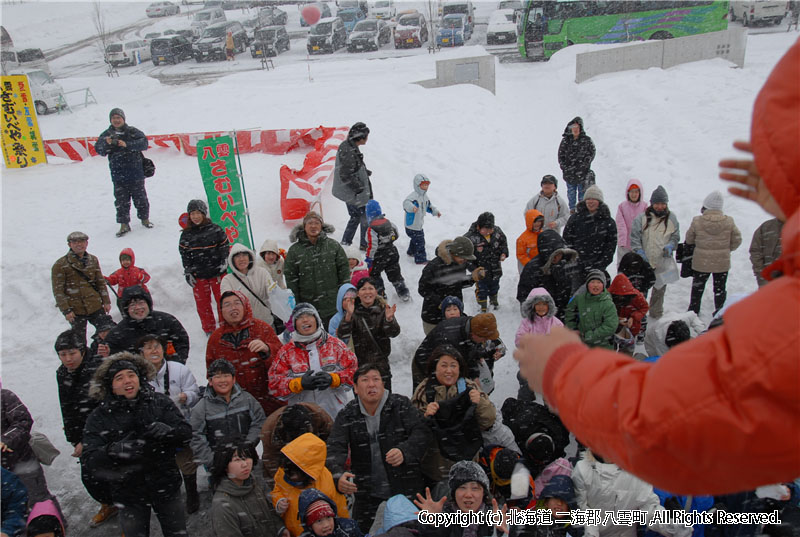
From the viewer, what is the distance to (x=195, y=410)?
480 centimetres

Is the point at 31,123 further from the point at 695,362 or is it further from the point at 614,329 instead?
the point at 695,362

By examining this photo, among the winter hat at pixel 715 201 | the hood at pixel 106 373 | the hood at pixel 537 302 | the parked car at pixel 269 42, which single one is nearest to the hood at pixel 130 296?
the hood at pixel 106 373

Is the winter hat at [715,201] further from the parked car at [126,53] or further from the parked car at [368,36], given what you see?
the parked car at [126,53]

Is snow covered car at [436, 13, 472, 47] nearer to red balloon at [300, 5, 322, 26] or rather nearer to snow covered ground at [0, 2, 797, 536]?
snow covered ground at [0, 2, 797, 536]

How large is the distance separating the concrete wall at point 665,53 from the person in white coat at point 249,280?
55.4 ft

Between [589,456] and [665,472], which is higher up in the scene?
[665,472]

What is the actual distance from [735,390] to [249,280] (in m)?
6.07

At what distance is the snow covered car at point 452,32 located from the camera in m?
30.6

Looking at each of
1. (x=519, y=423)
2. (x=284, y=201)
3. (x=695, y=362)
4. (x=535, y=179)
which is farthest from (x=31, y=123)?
(x=695, y=362)

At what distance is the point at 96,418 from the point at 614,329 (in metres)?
4.91

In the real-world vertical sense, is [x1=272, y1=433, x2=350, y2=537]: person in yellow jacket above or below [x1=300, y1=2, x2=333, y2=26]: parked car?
below

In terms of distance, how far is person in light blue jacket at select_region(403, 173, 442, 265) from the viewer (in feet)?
28.9

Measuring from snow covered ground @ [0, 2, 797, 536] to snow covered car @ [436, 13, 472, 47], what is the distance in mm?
7596

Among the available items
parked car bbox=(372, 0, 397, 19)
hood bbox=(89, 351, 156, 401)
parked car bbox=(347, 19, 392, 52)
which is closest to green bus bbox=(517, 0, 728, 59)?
parked car bbox=(347, 19, 392, 52)
